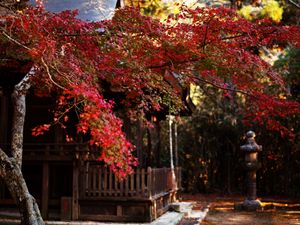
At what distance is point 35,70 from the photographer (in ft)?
23.8

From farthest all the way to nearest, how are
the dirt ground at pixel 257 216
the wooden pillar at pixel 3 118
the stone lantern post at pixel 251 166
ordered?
the stone lantern post at pixel 251 166
the wooden pillar at pixel 3 118
the dirt ground at pixel 257 216

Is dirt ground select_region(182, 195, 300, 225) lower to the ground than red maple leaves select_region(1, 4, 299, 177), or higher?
lower

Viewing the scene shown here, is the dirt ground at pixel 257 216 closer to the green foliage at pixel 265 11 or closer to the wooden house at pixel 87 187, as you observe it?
the wooden house at pixel 87 187


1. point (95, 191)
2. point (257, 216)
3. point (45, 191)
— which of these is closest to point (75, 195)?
point (95, 191)

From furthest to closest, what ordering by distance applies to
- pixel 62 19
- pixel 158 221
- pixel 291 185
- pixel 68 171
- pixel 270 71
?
pixel 291 185 < pixel 68 171 < pixel 158 221 < pixel 270 71 < pixel 62 19

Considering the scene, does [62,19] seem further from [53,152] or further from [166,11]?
[166,11]

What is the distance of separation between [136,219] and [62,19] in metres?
4.81

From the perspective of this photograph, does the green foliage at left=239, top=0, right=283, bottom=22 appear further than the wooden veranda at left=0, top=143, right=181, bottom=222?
Yes

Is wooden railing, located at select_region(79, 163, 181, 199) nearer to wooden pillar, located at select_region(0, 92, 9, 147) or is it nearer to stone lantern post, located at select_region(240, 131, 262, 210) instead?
wooden pillar, located at select_region(0, 92, 9, 147)

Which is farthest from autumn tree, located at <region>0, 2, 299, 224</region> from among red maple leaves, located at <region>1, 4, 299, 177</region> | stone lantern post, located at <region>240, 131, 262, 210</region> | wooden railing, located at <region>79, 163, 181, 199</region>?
stone lantern post, located at <region>240, 131, 262, 210</region>

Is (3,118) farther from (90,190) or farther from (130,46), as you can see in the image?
(130,46)

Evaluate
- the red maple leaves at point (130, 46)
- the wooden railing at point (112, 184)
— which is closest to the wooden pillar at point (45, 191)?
the wooden railing at point (112, 184)

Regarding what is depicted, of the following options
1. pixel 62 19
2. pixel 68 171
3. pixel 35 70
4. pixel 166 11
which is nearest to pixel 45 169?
pixel 68 171

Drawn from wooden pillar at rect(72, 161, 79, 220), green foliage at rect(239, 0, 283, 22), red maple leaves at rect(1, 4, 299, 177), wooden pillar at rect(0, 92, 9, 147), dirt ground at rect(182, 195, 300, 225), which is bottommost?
dirt ground at rect(182, 195, 300, 225)
